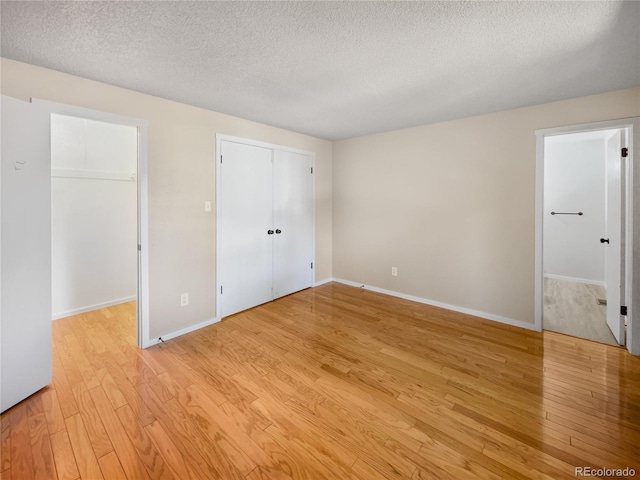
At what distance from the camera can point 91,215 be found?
3473 millimetres

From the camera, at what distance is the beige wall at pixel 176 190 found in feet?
7.84

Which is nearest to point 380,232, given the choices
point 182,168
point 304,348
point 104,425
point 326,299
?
point 326,299

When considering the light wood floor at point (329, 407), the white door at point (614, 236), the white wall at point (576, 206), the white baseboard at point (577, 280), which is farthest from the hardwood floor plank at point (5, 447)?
the white baseboard at point (577, 280)

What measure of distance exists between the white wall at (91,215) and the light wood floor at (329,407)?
734 mm

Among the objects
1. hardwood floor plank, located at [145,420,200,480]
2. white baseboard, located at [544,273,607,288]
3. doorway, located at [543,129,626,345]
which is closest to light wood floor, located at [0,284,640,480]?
hardwood floor plank, located at [145,420,200,480]

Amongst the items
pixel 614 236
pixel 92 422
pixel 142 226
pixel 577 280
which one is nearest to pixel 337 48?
pixel 142 226

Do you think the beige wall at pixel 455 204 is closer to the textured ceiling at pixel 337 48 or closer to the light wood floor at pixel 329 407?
the textured ceiling at pixel 337 48

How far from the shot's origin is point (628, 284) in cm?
245

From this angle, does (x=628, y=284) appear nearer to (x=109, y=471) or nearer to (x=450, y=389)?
(x=450, y=389)

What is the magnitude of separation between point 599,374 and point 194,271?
364 cm

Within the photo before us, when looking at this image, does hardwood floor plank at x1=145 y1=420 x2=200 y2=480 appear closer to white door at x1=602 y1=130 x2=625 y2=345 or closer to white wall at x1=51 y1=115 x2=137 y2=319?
white wall at x1=51 y1=115 x2=137 y2=319

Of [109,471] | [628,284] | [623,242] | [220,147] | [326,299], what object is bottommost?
[109,471]

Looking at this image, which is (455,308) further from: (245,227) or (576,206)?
(576,206)

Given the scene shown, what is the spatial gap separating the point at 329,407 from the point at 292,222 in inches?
105
